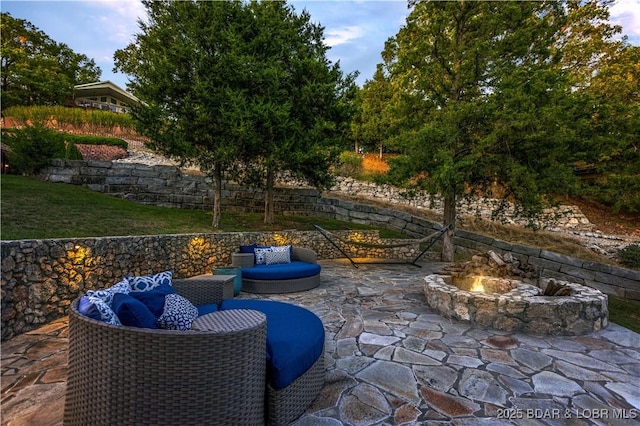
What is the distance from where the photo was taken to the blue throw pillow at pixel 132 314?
1.70 metres

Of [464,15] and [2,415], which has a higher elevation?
[464,15]

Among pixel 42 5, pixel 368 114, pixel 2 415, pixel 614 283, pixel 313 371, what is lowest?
pixel 614 283

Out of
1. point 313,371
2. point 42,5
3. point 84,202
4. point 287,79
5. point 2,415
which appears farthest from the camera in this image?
point 287,79

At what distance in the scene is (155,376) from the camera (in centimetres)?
145

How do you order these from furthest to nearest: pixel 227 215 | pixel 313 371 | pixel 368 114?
pixel 368 114, pixel 227 215, pixel 313 371

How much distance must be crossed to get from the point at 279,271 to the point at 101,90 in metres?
20.1

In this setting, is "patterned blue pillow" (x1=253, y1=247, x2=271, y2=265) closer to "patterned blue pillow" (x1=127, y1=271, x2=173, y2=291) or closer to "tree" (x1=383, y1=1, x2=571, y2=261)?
"patterned blue pillow" (x1=127, y1=271, x2=173, y2=291)

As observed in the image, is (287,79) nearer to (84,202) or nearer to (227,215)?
(227,215)

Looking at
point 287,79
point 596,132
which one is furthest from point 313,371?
point 596,132

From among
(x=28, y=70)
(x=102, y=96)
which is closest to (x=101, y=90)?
(x=102, y=96)

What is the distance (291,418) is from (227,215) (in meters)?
7.39

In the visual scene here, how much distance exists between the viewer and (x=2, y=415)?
6.00 ft

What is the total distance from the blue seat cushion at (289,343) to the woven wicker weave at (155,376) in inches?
10.5

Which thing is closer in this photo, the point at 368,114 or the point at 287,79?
the point at 287,79
